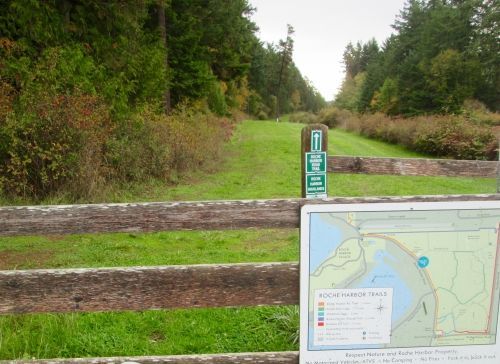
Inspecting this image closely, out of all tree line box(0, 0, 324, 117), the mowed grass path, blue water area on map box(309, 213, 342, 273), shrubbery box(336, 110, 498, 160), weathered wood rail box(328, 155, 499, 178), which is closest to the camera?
blue water area on map box(309, 213, 342, 273)

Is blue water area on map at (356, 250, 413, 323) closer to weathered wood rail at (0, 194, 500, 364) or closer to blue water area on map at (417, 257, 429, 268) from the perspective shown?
blue water area on map at (417, 257, 429, 268)

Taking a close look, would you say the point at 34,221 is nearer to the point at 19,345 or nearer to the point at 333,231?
the point at 333,231

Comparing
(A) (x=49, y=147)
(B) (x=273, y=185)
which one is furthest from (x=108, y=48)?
(B) (x=273, y=185)

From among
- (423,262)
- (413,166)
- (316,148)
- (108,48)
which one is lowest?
(423,262)

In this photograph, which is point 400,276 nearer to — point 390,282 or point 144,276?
point 390,282

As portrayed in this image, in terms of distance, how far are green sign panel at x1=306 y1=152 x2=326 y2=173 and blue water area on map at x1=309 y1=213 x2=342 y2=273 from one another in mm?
1031

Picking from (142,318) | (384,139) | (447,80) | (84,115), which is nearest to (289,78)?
(447,80)

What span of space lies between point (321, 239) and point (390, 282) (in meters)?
0.44

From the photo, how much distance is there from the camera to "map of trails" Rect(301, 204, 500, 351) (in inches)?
90.3

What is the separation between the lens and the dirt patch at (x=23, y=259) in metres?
6.01

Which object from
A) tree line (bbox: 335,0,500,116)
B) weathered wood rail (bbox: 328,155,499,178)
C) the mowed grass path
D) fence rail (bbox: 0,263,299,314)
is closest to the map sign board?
fence rail (bbox: 0,263,299,314)

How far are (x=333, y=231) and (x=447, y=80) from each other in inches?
1841

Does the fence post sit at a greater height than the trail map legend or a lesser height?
greater

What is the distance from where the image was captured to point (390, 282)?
234cm
